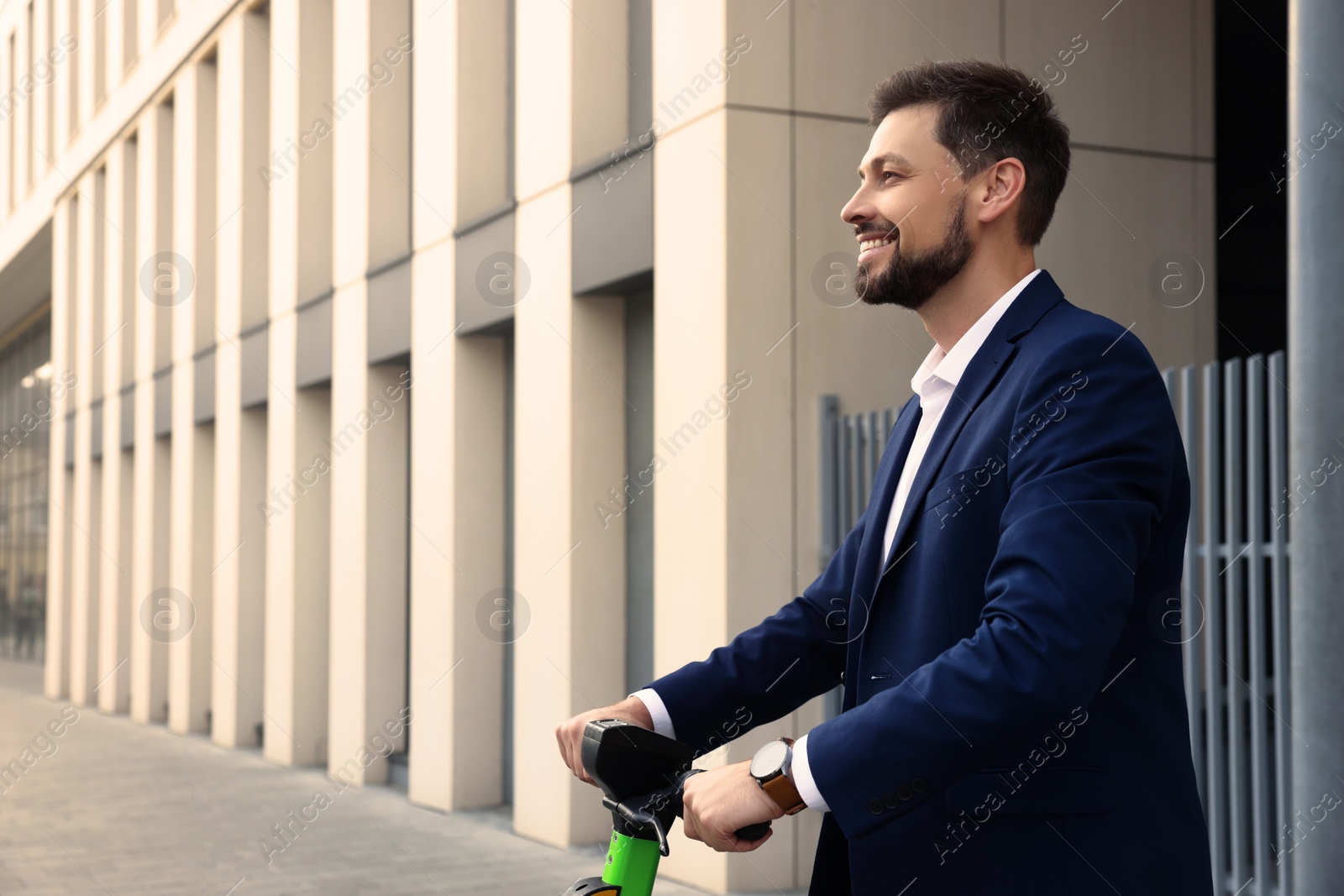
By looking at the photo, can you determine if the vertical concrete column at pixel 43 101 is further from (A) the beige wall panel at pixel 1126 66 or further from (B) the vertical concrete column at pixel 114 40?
(A) the beige wall panel at pixel 1126 66

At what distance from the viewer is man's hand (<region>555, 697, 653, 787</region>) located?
6.89 feet

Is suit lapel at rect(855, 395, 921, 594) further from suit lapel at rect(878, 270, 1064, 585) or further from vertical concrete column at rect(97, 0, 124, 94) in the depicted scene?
vertical concrete column at rect(97, 0, 124, 94)

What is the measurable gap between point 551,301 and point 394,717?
4347 millimetres

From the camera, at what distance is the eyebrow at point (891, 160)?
7.02 feet

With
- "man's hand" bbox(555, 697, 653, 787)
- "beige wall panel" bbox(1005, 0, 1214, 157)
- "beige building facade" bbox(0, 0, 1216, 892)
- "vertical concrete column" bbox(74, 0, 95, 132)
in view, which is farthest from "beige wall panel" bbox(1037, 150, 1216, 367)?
"vertical concrete column" bbox(74, 0, 95, 132)

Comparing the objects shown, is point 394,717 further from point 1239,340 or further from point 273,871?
point 1239,340

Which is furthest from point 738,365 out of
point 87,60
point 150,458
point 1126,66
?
point 87,60

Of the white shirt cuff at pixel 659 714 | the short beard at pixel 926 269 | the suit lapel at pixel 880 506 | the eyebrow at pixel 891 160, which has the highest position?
the eyebrow at pixel 891 160

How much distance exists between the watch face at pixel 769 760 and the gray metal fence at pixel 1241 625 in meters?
3.50

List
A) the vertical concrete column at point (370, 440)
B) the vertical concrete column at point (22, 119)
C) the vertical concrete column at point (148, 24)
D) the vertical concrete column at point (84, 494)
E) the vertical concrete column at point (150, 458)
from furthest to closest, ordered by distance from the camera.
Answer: the vertical concrete column at point (22, 119) → the vertical concrete column at point (84, 494) → the vertical concrete column at point (148, 24) → the vertical concrete column at point (150, 458) → the vertical concrete column at point (370, 440)

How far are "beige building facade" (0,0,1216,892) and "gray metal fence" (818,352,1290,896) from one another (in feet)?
6.54

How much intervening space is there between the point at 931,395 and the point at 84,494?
21.6 meters

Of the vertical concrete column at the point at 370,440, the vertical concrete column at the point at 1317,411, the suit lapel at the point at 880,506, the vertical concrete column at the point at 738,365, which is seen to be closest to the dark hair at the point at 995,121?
the suit lapel at the point at 880,506

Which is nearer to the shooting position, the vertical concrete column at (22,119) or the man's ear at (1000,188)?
the man's ear at (1000,188)
